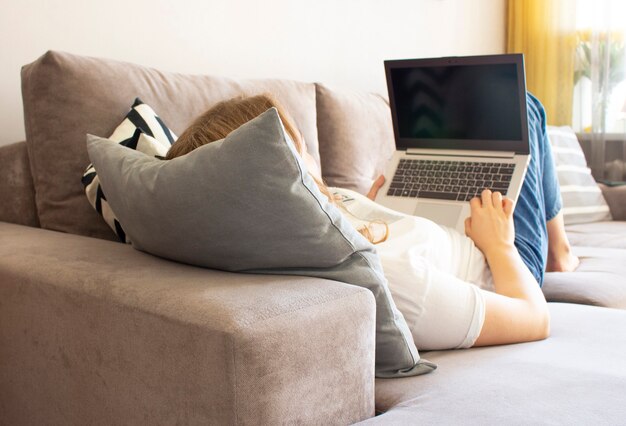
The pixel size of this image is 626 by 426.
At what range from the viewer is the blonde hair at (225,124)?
3.68 feet

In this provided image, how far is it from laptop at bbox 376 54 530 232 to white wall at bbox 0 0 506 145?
64cm

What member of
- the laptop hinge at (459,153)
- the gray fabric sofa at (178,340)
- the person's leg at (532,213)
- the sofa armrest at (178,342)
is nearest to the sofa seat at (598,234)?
the person's leg at (532,213)

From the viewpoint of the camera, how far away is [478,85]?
5.67ft

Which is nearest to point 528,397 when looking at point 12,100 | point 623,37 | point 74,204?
point 74,204

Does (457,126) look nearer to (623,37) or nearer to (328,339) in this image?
(328,339)

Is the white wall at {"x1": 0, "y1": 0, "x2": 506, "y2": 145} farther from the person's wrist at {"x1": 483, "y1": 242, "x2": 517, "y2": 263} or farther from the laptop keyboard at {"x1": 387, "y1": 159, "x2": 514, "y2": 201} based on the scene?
the person's wrist at {"x1": 483, "y1": 242, "x2": 517, "y2": 263}

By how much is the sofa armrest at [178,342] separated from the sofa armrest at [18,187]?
0.40 metres

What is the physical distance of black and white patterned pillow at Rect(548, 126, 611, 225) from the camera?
Result: 9.12 feet

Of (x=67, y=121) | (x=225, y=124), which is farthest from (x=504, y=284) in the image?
(x=67, y=121)

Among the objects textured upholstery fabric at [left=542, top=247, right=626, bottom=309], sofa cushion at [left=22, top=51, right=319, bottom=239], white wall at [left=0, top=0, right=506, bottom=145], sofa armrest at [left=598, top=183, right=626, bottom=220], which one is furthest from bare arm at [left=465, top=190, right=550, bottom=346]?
sofa armrest at [left=598, top=183, right=626, bottom=220]

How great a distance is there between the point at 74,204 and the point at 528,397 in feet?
2.99

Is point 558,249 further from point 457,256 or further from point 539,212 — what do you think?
point 457,256

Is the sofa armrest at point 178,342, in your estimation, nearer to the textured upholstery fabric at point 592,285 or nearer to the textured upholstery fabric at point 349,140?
the textured upholstery fabric at point 592,285

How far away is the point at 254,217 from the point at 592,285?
1.08 metres
